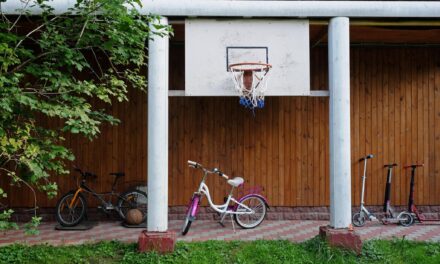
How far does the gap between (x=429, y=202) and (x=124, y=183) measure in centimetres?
549

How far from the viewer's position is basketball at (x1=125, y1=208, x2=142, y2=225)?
288 inches

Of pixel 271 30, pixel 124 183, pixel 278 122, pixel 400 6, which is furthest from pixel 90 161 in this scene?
pixel 400 6

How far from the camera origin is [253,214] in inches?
291

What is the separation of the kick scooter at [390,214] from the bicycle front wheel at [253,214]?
82.0 inches

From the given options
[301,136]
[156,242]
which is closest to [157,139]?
[156,242]

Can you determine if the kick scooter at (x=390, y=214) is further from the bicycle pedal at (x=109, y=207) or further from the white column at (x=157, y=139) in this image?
the bicycle pedal at (x=109, y=207)

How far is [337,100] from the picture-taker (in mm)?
5949

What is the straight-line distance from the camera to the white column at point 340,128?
5914 mm

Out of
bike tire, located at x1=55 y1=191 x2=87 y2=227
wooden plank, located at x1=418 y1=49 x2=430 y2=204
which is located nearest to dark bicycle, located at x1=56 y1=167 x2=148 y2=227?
bike tire, located at x1=55 y1=191 x2=87 y2=227

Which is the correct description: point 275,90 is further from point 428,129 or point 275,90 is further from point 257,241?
point 428,129

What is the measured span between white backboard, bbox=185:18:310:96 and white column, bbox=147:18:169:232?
381mm

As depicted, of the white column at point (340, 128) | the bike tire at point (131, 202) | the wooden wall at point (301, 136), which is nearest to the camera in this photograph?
the white column at point (340, 128)

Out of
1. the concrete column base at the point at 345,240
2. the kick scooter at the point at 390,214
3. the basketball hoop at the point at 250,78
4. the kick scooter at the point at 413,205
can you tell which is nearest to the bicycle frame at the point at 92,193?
the basketball hoop at the point at 250,78

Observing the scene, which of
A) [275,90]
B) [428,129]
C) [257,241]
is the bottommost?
[257,241]
